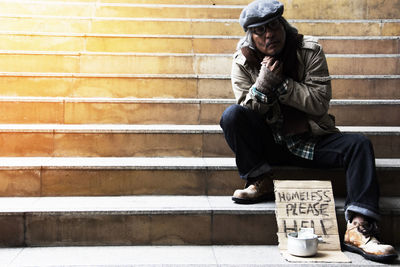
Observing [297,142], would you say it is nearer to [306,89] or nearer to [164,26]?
[306,89]

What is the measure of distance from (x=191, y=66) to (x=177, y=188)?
1.55 meters

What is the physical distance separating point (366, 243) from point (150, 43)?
2.80 meters

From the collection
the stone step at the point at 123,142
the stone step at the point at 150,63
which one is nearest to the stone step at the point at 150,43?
the stone step at the point at 150,63

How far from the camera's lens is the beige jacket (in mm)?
2492

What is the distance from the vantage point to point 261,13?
2447 millimetres

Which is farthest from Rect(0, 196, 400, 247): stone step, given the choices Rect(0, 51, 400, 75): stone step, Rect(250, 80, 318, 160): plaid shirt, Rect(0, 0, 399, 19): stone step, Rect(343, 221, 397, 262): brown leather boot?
Rect(0, 0, 399, 19): stone step

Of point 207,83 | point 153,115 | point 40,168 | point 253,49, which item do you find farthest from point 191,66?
point 40,168

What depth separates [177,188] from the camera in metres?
2.79

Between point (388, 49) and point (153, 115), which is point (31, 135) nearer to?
point (153, 115)

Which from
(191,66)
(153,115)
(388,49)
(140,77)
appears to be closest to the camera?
(153,115)

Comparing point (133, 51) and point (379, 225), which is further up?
point (133, 51)

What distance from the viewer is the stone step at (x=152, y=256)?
2197 mm

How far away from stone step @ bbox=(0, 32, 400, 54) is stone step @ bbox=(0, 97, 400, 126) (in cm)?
104

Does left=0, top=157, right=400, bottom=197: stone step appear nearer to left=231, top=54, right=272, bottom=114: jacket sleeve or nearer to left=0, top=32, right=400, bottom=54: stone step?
left=231, top=54, right=272, bottom=114: jacket sleeve
